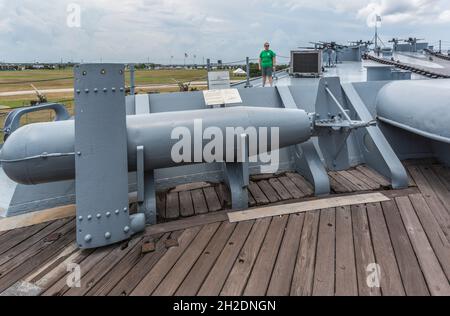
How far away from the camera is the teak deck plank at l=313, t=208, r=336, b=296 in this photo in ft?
5.19

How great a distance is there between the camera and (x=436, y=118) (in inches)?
104

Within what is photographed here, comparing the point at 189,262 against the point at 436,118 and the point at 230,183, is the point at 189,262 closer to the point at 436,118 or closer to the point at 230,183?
the point at 230,183

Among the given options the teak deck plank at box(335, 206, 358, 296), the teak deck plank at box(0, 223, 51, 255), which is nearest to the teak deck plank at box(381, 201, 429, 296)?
the teak deck plank at box(335, 206, 358, 296)

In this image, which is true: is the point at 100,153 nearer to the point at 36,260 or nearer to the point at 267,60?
the point at 36,260

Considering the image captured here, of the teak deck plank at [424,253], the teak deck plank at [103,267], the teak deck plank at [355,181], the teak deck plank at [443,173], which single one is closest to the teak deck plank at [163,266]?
the teak deck plank at [103,267]

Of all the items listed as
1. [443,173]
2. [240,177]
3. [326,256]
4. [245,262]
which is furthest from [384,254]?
[443,173]

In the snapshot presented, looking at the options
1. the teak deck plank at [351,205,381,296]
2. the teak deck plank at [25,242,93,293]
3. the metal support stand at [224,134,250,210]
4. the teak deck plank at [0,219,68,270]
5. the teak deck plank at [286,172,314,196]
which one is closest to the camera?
the teak deck plank at [351,205,381,296]

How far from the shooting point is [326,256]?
73.3 inches

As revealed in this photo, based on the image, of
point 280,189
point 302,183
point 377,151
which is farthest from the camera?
point 377,151

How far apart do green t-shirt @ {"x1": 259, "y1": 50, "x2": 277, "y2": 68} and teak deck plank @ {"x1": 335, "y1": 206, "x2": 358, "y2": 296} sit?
3.47m

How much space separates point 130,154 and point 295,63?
579 cm

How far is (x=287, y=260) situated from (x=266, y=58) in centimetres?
420

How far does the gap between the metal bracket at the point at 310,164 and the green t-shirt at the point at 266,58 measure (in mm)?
1935

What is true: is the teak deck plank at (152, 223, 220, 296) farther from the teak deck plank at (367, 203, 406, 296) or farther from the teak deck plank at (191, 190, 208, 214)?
the teak deck plank at (367, 203, 406, 296)
